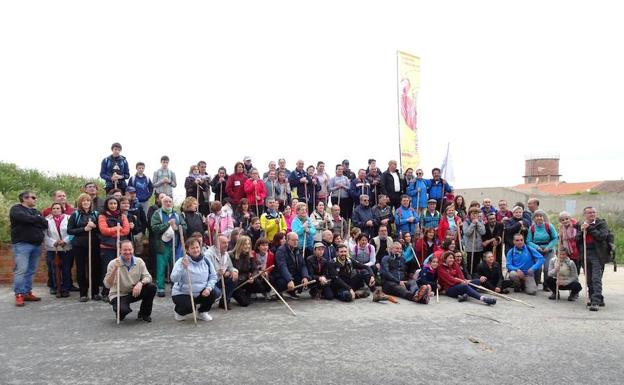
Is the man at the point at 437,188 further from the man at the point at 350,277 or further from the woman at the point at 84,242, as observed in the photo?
the woman at the point at 84,242

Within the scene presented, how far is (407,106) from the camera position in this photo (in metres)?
17.2

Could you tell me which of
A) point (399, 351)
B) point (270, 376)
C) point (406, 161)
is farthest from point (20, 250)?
point (406, 161)

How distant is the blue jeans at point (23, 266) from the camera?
27.8ft

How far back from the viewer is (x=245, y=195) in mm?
12281

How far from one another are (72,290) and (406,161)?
11.4 metres

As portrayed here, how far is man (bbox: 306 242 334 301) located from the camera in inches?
371

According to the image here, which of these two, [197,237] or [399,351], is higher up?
[197,237]

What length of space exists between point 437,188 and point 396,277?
12.8ft

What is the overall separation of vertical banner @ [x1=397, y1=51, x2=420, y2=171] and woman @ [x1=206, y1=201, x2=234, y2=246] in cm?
811

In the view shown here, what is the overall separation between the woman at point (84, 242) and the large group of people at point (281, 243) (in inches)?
0.8

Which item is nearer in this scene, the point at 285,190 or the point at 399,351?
the point at 399,351

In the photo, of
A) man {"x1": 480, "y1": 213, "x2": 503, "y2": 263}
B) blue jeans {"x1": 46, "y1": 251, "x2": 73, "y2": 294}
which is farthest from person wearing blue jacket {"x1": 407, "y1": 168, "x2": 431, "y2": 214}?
blue jeans {"x1": 46, "y1": 251, "x2": 73, "y2": 294}

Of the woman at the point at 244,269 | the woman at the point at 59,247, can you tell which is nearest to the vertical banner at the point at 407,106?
the woman at the point at 244,269

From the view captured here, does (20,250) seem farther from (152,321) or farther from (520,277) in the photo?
(520,277)
